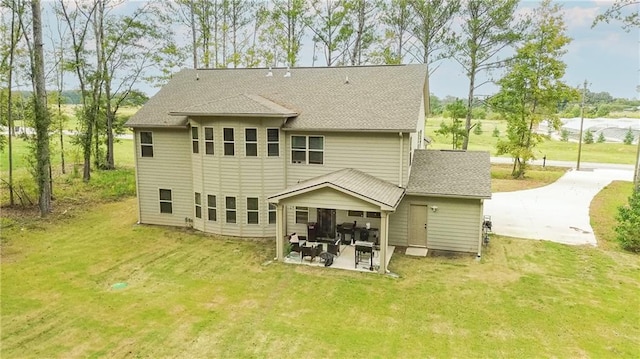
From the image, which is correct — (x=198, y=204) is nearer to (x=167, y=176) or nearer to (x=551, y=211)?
(x=167, y=176)

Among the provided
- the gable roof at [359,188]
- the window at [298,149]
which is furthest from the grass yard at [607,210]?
the window at [298,149]

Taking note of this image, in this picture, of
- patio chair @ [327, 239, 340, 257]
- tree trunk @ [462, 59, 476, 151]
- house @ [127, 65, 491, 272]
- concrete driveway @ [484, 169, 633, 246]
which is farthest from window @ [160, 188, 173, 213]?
tree trunk @ [462, 59, 476, 151]

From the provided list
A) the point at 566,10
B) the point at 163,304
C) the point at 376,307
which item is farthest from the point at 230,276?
the point at 566,10

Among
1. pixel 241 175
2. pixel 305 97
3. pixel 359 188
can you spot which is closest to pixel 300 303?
pixel 359 188

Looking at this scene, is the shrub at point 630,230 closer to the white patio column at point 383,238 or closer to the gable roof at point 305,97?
the gable roof at point 305,97

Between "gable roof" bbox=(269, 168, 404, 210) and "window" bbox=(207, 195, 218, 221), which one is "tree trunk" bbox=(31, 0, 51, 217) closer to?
"window" bbox=(207, 195, 218, 221)
